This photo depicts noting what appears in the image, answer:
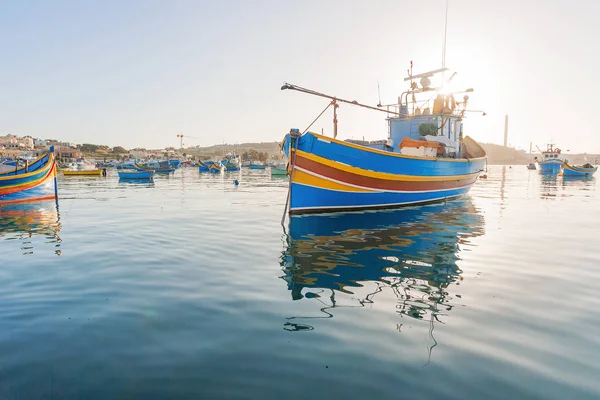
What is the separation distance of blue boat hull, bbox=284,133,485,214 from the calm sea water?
15.2 feet

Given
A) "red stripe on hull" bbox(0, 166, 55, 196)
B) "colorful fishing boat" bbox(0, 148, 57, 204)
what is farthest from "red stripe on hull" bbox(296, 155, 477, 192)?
"red stripe on hull" bbox(0, 166, 55, 196)

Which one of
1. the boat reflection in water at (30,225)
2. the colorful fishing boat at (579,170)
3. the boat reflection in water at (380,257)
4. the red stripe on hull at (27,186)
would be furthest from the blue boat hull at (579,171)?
the boat reflection in water at (30,225)

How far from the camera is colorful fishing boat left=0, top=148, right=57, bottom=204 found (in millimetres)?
21562

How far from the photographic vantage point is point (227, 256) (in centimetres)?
906

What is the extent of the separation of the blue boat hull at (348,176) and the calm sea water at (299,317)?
4.63 metres

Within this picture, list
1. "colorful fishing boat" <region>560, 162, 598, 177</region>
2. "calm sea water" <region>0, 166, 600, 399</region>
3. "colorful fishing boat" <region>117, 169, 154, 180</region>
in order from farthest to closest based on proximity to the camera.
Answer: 1. "colorful fishing boat" <region>560, 162, 598, 177</region>
2. "colorful fishing boat" <region>117, 169, 154, 180</region>
3. "calm sea water" <region>0, 166, 600, 399</region>

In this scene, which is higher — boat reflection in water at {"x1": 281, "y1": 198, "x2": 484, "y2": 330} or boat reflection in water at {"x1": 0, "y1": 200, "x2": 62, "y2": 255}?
boat reflection in water at {"x1": 281, "y1": 198, "x2": 484, "y2": 330}

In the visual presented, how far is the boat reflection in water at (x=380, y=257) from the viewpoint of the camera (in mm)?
6329

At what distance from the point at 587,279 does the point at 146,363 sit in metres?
8.32

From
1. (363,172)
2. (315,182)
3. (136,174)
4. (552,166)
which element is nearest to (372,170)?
(363,172)

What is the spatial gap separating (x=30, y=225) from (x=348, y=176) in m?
13.1

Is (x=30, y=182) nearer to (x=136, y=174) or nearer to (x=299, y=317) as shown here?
(x=299, y=317)

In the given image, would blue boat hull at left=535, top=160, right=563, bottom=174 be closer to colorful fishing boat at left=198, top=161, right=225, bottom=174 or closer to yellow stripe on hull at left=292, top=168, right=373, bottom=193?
colorful fishing boat at left=198, top=161, right=225, bottom=174

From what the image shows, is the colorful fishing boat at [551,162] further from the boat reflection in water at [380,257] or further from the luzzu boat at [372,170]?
the boat reflection in water at [380,257]
